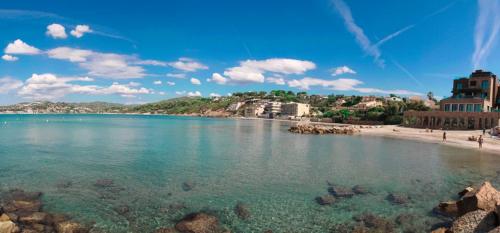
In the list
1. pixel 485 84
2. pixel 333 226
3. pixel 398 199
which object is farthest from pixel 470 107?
pixel 333 226

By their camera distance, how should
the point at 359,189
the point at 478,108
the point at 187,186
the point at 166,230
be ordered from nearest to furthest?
1. the point at 166,230
2. the point at 359,189
3. the point at 187,186
4. the point at 478,108

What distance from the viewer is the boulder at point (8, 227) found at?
11.6m

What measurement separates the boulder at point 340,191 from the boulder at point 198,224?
7.92 m

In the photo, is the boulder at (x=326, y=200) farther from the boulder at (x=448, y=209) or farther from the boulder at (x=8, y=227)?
the boulder at (x=8, y=227)

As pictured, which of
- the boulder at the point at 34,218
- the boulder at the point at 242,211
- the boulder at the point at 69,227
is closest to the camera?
the boulder at the point at 69,227

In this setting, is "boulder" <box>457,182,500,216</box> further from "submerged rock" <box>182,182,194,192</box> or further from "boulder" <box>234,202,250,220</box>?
"submerged rock" <box>182,182,194,192</box>

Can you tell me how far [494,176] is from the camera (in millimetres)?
23234

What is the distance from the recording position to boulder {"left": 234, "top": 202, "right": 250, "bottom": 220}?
14.4 metres

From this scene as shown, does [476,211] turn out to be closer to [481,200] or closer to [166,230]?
[481,200]

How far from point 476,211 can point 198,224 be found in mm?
10824

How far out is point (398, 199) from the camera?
675 inches

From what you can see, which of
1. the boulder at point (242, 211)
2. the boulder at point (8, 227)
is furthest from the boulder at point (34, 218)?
the boulder at point (242, 211)

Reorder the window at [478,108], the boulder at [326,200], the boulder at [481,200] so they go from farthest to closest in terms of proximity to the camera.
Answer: the window at [478,108] < the boulder at [326,200] < the boulder at [481,200]

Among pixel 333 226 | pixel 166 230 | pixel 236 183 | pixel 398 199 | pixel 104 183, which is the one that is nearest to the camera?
pixel 166 230
